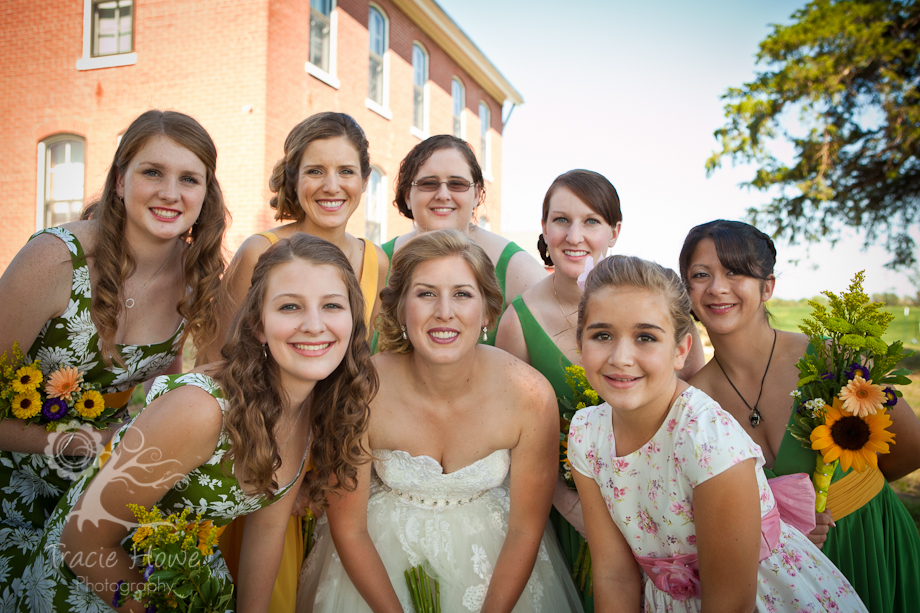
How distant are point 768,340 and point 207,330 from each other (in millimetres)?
3088

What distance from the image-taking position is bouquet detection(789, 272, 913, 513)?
240 centimetres

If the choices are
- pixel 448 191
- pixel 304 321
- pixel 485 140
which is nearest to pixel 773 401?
pixel 304 321

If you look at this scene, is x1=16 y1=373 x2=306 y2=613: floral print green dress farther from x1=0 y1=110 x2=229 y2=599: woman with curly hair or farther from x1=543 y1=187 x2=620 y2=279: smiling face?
x1=543 y1=187 x2=620 y2=279: smiling face

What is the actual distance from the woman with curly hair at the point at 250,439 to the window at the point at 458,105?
1641 cm

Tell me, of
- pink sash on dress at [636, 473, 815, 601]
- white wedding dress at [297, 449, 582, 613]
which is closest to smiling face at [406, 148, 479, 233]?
white wedding dress at [297, 449, 582, 613]

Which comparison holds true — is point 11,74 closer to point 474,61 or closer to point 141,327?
point 141,327

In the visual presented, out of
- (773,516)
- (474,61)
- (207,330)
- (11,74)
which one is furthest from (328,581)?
(474,61)

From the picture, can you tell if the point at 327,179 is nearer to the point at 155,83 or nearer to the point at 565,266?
the point at 565,266

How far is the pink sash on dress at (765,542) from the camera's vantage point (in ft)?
7.54

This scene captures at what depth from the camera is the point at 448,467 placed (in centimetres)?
295

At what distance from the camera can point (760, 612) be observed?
7.33ft

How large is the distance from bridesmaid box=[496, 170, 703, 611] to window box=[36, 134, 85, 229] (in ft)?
26.9

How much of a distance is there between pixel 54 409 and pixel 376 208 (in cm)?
1195

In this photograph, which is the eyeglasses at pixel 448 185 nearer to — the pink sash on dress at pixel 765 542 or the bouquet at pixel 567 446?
the bouquet at pixel 567 446
